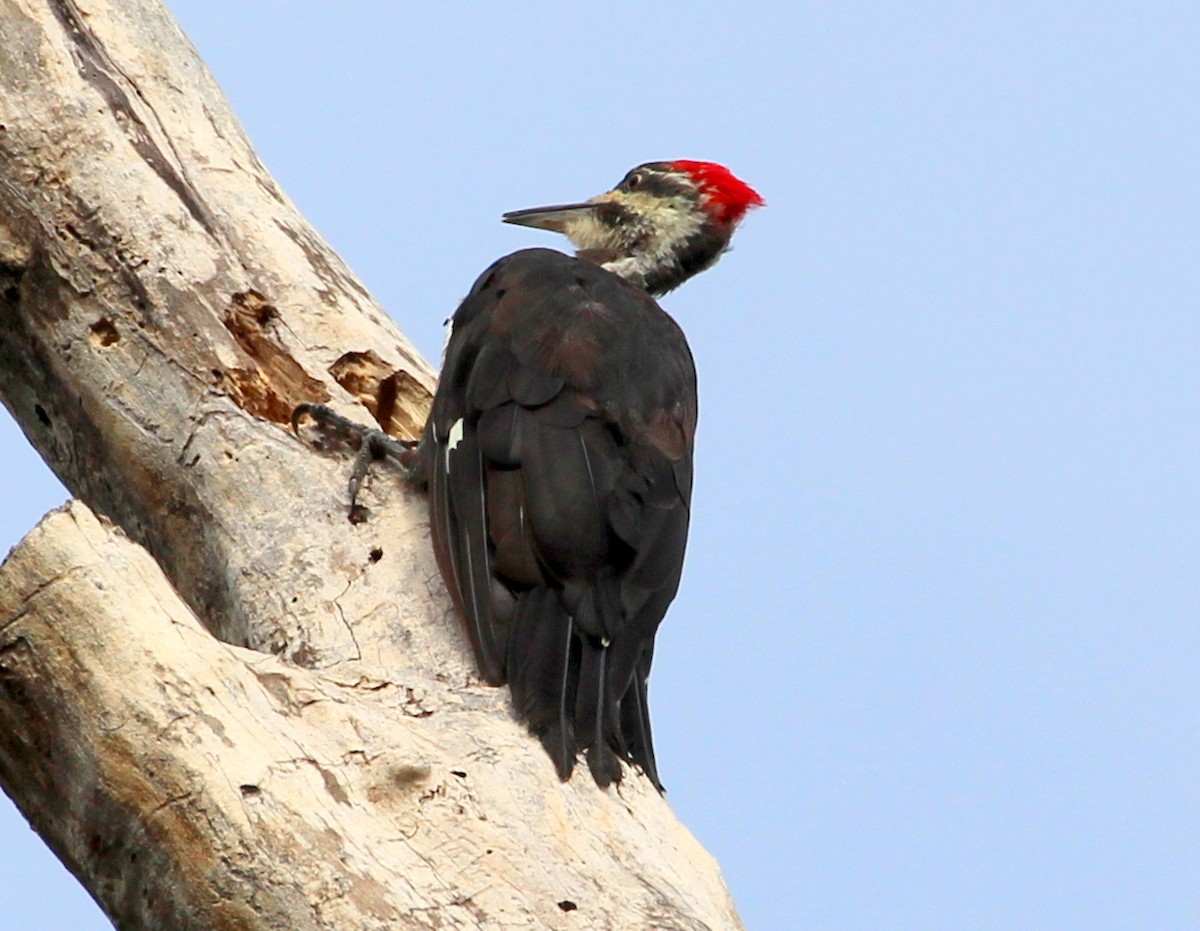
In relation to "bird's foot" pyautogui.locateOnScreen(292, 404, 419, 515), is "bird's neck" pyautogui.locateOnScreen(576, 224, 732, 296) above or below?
above

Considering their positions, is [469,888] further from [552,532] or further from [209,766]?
[552,532]

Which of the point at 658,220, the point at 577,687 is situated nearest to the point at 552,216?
the point at 658,220

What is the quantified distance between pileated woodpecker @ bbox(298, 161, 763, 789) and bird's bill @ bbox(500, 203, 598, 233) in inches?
51.5

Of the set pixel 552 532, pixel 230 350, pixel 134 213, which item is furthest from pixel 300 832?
pixel 134 213

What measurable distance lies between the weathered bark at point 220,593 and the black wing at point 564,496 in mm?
88

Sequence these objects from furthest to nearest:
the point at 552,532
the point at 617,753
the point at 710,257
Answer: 1. the point at 710,257
2. the point at 552,532
3. the point at 617,753

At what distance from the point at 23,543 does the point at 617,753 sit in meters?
1.01

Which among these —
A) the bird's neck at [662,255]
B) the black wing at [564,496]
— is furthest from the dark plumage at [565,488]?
the bird's neck at [662,255]

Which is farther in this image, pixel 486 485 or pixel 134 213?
pixel 134 213

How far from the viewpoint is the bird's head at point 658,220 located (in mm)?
5312

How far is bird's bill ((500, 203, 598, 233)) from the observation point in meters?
→ 5.43

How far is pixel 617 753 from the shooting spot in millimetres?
2932

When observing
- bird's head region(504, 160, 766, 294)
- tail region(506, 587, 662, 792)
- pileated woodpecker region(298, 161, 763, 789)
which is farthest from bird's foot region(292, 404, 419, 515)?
bird's head region(504, 160, 766, 294)

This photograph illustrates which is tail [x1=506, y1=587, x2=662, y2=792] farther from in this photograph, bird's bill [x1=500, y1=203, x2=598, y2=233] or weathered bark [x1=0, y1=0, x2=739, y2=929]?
bird's bill [x1=500, y1=203, x2=598, y2=233]
